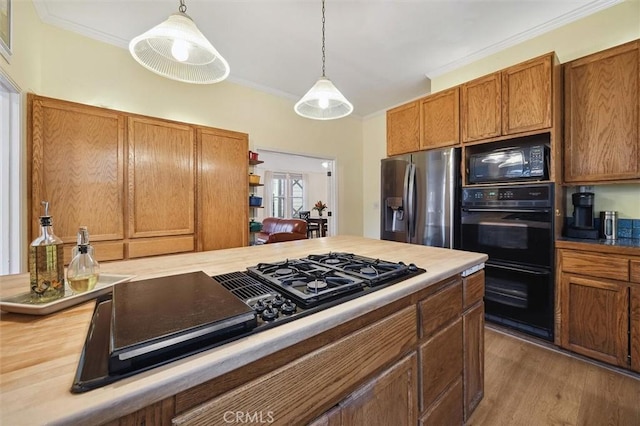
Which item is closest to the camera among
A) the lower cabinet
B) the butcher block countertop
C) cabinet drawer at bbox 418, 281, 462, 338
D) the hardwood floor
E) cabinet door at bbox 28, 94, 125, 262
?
the butcher block countertop

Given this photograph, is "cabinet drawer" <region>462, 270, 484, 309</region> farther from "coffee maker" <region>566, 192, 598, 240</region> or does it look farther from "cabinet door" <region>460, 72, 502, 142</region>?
"cabinet door" <region>460, 72, 502, 142</region>

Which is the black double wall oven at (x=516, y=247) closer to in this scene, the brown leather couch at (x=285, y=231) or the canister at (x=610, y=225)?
the canister at (x=610, y=225)

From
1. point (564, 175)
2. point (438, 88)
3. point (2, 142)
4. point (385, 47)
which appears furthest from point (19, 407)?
point (438, 88)

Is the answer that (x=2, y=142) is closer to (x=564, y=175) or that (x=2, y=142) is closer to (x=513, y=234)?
(x=513, y=234)

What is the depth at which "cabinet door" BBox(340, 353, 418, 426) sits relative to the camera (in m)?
0.78

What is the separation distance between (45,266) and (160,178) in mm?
2063

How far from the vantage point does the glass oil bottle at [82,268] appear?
0.80m

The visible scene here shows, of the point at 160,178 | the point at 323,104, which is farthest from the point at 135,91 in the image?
the point at 323,104

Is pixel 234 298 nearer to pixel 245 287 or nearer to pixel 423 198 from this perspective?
pixel 245 287

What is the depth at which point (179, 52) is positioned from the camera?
1391 mm

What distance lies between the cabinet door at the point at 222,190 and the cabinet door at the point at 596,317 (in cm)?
307

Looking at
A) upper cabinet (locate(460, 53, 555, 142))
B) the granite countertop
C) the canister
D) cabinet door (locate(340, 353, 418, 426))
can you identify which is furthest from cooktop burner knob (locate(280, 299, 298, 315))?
the canister

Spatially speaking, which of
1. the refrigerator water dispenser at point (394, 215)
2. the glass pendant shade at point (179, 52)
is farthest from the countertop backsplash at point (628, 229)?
the glass pendant shade at point (179, 52)

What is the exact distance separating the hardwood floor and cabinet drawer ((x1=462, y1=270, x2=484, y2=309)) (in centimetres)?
72
